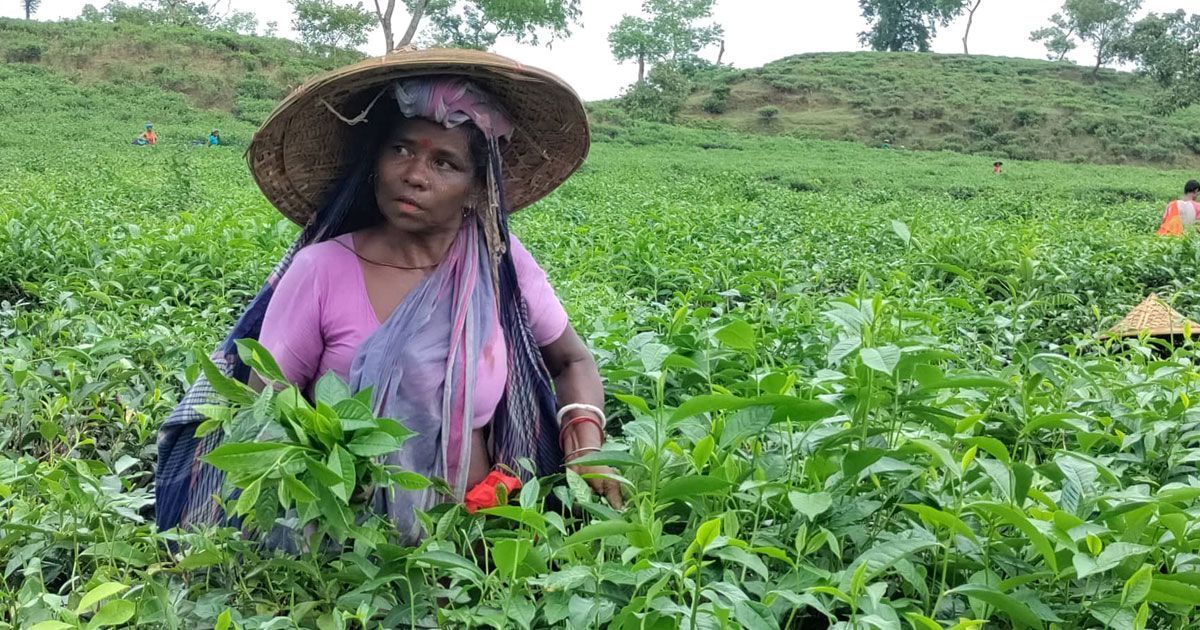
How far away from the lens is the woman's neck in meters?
1.90

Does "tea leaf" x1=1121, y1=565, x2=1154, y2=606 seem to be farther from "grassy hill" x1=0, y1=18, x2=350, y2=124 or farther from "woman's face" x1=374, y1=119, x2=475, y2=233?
"grassy hill" x1=0, y1=18, x2=350, y2=124

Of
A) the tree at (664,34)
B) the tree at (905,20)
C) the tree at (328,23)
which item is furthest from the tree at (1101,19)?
the tree at (328,23)

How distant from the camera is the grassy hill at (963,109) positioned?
27.4m

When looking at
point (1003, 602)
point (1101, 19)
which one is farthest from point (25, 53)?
point (1101, 19)

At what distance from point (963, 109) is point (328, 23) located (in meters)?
19.4

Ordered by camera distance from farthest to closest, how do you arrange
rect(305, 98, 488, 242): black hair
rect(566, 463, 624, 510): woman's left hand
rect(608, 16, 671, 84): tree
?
rect(608, 16, 671, 84): tree
rect(305, 98, 488, 242): black hair
rect(566, 463, 624, 510): woman's left hand

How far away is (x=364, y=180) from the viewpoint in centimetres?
197

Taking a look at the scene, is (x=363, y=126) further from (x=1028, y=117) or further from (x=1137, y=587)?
(x=1028, y=117)

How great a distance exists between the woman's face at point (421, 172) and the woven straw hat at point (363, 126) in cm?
11

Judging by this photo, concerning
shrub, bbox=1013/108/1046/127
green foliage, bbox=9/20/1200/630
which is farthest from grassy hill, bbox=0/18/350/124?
green foliage, bbox=9/20/1200/630

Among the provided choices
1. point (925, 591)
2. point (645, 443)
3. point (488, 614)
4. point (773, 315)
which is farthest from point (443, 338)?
point (773, 315)

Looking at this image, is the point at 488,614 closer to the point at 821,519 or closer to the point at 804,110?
the point at 821,519

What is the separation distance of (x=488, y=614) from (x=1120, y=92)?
134ft

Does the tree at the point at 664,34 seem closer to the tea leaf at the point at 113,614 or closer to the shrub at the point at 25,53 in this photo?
the shrub at the point at 25,53
